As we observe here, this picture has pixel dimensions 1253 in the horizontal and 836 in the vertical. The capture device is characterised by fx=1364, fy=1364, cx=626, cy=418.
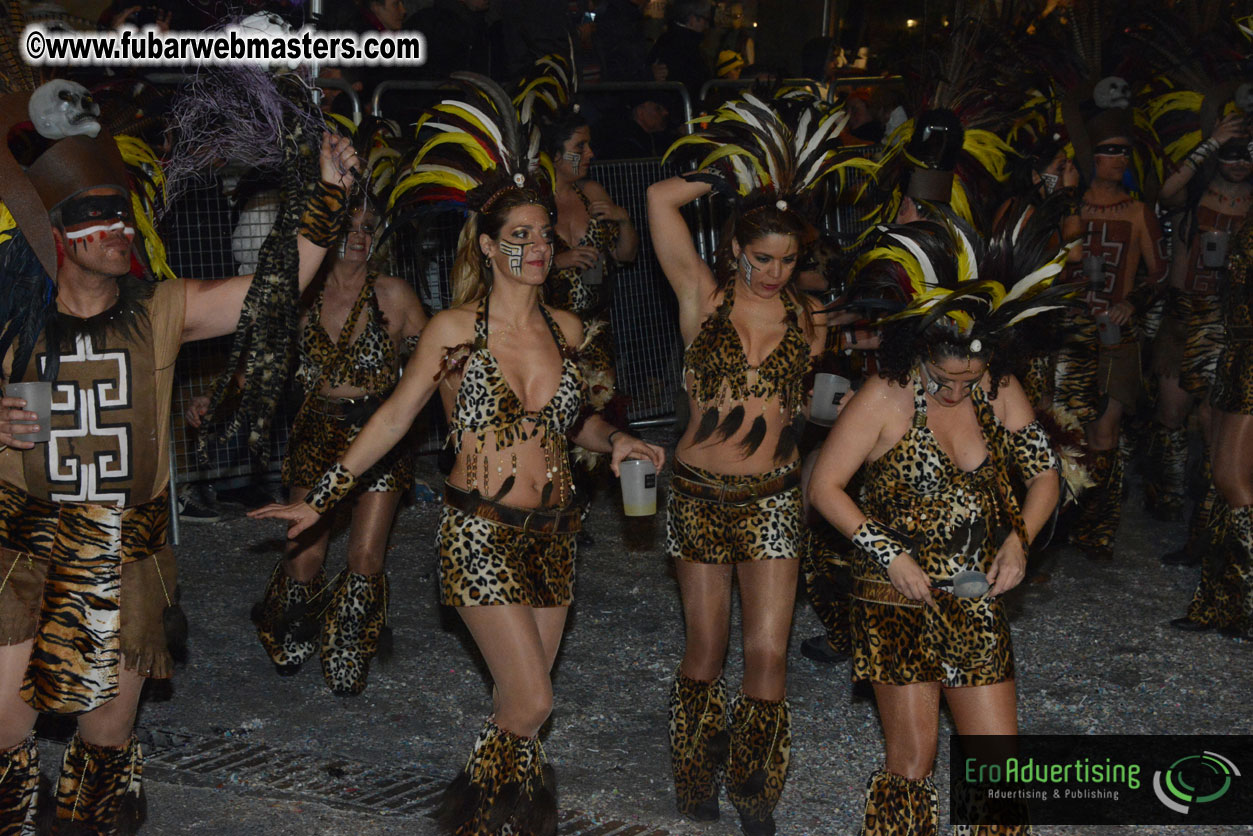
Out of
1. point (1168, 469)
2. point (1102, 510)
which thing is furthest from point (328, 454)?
point (1168, 469)

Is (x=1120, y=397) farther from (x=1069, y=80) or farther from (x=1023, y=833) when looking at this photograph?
(x=1023, y=833)

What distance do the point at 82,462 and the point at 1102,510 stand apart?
6.22 metres

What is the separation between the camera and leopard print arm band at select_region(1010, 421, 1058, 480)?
456 centimetres

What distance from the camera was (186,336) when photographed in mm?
4680

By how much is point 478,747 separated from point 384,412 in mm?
1177

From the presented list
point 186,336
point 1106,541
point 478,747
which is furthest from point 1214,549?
point 186,336

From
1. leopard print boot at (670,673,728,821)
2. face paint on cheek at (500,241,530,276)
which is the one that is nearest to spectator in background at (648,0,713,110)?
face paint on cheek at (500,241,530,276)

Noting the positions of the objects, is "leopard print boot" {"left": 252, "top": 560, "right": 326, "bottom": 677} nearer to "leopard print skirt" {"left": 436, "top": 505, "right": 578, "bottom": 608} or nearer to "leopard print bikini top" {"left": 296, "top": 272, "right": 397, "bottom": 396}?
"leopard print bikini top" {"left": 296, "top": 272, "right": 397, "bottom": 396}

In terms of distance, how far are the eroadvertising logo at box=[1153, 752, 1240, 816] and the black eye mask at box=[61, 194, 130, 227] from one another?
449 centimetres

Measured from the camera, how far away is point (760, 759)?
5.05 m

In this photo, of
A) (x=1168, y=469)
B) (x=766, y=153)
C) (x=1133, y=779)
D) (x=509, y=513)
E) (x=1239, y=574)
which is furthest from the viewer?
(x=1168, y=469)

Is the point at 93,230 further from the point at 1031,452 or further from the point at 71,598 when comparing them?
the point at 1031,452

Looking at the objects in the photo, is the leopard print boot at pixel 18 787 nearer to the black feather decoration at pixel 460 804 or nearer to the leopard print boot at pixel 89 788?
the leopard print boot at pixel 89 788

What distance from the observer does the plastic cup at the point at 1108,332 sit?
26.7ft
